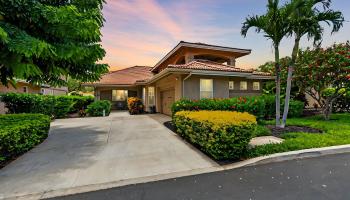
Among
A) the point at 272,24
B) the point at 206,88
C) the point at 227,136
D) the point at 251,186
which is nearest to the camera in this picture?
the point at 251,186

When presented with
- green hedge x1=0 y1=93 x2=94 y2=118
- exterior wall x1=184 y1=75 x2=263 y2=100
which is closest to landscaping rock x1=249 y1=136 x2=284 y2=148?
exterior wall x1=184 y1=75 x2=263 y2=100

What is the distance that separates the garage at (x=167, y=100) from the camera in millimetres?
15344

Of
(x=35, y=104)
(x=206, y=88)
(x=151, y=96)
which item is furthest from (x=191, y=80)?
(x=35, y=104)

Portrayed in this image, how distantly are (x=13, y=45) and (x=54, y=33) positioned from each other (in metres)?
1.32

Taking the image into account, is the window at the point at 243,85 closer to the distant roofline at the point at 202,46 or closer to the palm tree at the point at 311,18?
the distant roofline at the point at 202,46

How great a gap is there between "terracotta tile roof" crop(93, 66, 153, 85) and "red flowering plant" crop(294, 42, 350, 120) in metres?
16.2

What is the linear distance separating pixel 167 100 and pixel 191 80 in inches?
172

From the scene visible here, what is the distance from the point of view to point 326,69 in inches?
424

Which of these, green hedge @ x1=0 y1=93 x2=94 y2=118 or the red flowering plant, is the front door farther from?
the red flowering plant

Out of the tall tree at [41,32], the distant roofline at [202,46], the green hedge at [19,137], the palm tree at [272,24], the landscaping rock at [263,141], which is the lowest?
the landscaping rock at [263,141]

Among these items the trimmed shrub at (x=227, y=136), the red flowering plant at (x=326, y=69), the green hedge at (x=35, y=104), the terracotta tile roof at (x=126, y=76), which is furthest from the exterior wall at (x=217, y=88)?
the terracotta tile roof at (x=126, y=76)

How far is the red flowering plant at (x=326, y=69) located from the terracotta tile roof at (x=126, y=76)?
16.2 metres

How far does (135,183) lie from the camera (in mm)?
3936

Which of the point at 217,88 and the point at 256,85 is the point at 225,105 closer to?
the point at 217,88
